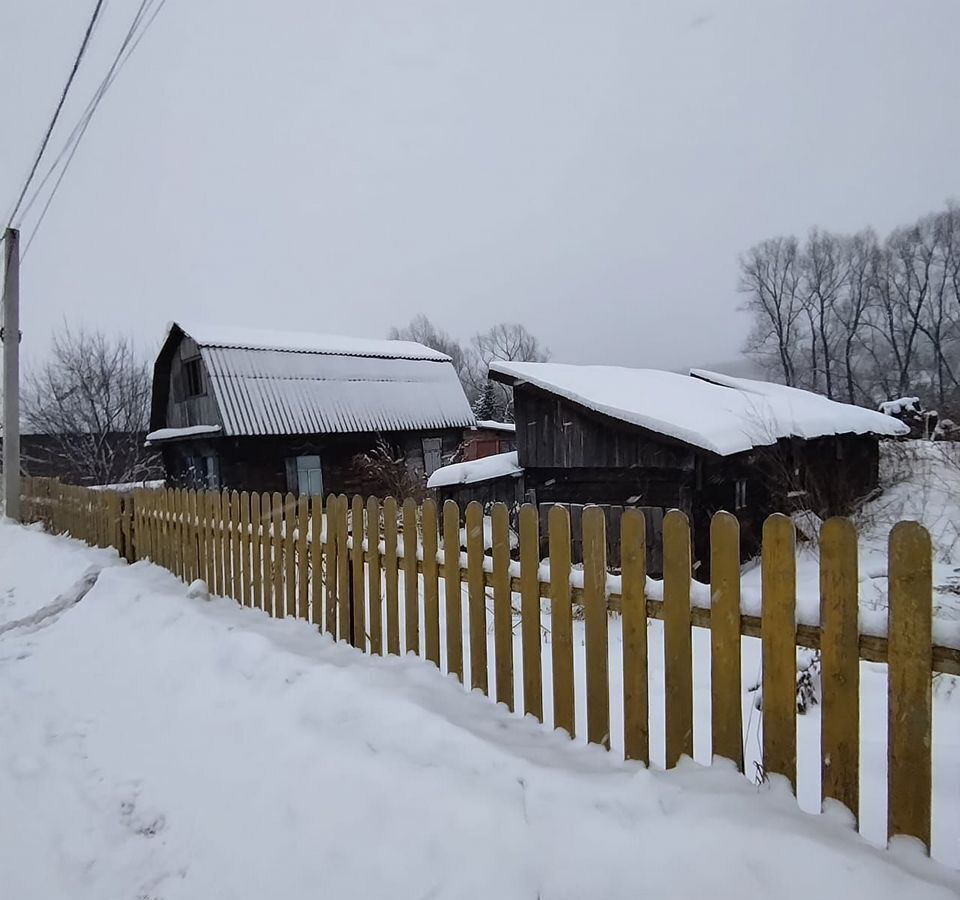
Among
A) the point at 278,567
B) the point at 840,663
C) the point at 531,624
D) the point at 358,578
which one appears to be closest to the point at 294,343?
the point at 278,567

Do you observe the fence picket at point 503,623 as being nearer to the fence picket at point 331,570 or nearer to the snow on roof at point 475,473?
the fence picket at point 331,570

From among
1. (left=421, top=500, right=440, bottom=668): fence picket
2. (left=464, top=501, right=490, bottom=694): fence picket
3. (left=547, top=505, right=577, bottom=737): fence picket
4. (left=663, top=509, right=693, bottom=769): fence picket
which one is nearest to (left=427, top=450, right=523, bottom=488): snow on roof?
(left=421, top=500, right=440, bottom=668): fence picket

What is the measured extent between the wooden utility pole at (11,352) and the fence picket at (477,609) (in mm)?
12177

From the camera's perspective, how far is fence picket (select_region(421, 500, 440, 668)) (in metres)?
3.22

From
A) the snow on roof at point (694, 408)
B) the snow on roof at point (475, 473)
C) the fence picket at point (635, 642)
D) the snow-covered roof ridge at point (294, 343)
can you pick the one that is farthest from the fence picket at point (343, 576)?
the snow-covered roof ridge at point (294, 343)

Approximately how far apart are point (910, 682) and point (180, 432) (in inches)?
791

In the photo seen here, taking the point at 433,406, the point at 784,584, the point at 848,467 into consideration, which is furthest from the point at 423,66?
the point at 784,584

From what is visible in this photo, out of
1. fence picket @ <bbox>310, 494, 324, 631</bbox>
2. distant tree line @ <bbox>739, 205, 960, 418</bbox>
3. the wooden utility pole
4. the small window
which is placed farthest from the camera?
distant tree line @ <bbox>739, 205, 960, 418</bbox>

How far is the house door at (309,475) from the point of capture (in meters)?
18.5

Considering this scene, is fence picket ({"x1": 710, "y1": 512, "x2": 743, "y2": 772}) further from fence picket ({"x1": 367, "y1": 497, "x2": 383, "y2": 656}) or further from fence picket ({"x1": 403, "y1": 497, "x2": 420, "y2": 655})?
fence picket ({"x1": 367, "y1": 497, "x2": 383, "y2": 656})

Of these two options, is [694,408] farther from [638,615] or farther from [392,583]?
[638,615]

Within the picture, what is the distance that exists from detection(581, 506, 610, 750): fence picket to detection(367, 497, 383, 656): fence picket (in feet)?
5.16

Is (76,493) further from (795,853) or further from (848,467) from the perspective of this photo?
(848,467)

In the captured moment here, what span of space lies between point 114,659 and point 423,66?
100.0 feet
